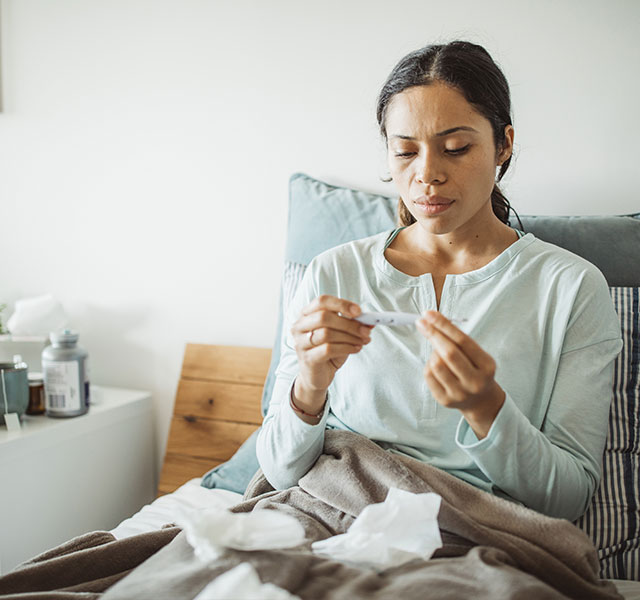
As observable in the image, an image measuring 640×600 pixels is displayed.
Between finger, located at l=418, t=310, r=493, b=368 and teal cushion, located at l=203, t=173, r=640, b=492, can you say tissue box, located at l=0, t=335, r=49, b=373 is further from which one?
finger, located at l=418, t=310, r=493, b=368

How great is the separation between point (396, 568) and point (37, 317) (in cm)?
134

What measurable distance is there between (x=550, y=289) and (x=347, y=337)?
1.21 feet

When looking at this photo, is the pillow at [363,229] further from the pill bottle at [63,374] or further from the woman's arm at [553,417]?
the pill bottle at [63,374]

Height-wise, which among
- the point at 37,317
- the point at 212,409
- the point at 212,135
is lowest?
the point at 212,409

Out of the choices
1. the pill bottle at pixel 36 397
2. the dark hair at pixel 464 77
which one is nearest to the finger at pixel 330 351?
the dark hair at pixel 464 77

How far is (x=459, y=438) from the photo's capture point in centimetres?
88

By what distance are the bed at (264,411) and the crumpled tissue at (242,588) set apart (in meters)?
0.02

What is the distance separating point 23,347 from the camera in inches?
66.3

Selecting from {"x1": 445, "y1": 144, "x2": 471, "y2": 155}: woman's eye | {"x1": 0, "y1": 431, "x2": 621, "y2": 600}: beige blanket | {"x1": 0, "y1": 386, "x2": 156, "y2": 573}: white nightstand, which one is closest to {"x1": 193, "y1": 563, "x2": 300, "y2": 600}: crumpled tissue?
{"x1": 0, "y1": 431, "x2": 621, "y2": 600}: beige blanket

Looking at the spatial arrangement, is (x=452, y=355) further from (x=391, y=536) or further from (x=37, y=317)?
(x=37, y=317)

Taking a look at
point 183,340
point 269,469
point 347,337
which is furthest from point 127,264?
point 347,337

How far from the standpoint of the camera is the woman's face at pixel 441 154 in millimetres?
940

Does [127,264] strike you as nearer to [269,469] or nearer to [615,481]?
[269,469]

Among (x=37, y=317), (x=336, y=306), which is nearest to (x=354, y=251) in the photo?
(x=336, y=306)
